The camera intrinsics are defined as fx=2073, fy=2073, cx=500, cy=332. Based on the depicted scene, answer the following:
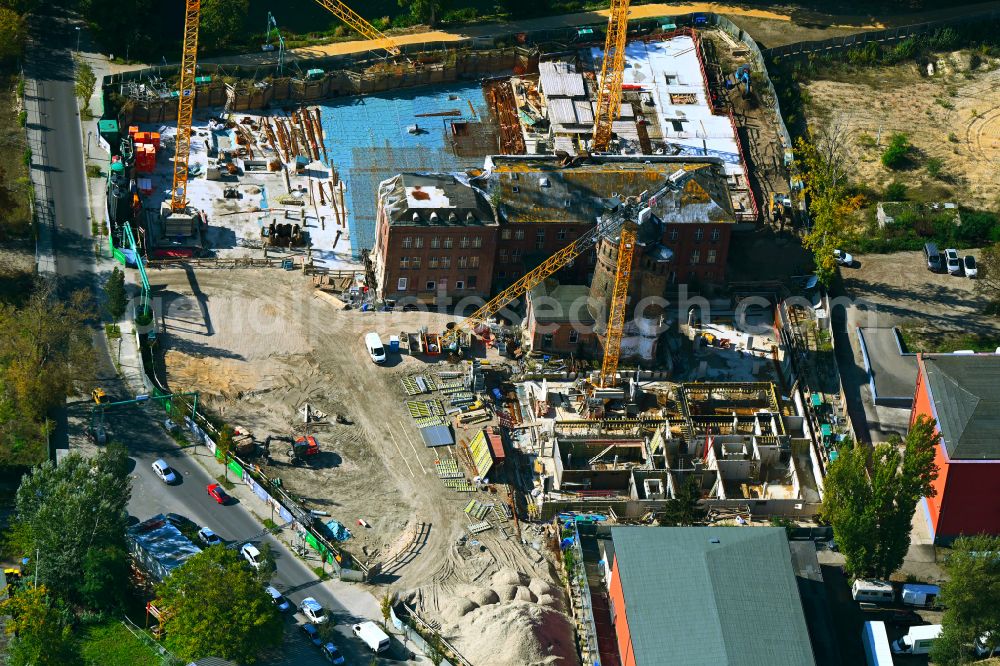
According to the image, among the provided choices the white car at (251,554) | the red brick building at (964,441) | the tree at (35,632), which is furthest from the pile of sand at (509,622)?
the red brick building at (964,441)

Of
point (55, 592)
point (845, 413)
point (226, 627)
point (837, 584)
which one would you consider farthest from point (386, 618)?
point (845, 413)

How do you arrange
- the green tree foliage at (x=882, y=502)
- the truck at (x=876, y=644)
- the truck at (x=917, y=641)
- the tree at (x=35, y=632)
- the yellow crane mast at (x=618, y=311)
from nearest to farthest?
the tree at (x=35, y=632) → the truck at (x=876, y=644) → the truck at (x=917, y=641) → the green tree foliage at (x=882, y=502) → the yellow crane mast at (x=618, y=311)

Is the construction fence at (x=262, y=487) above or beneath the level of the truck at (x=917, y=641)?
above

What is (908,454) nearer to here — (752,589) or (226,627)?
(752,589)

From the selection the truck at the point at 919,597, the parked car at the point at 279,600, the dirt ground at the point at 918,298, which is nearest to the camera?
the parked car at the point at 279,600

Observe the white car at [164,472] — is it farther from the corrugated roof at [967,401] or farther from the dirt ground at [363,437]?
the corrugated roof at [967,401]

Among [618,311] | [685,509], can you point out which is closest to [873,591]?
[685,509]

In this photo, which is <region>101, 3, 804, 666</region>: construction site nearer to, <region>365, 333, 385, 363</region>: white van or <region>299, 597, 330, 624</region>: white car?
<region>365, 333, 385, 363</region>: white van

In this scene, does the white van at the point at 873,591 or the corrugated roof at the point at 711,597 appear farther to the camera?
the white van at the point at 873,591
